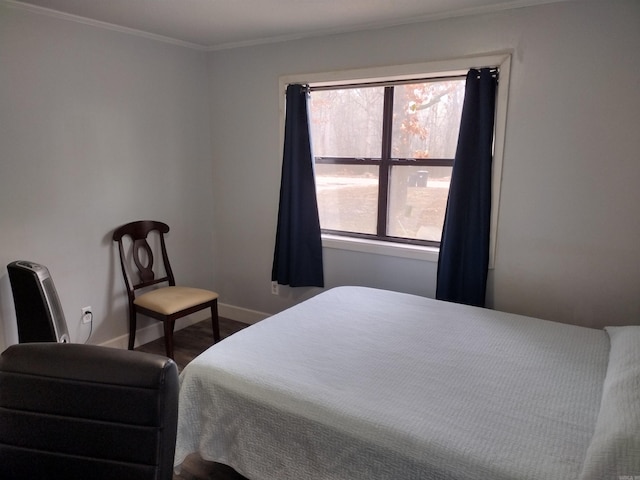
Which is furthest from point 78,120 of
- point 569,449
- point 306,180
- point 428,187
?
point 569,449

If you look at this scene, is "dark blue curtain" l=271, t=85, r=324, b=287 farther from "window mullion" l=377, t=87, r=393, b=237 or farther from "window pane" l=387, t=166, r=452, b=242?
"window pane" l=387, t=166, r=452, b=242

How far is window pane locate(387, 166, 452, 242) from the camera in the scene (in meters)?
3.01

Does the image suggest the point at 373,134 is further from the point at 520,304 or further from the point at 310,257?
the point at 520,304

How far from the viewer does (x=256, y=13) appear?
265 centimetres

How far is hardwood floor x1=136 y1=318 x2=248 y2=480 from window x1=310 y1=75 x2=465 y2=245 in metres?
1.33

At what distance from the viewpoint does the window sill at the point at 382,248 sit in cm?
297

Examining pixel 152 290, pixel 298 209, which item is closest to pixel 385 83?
pixel 298 209

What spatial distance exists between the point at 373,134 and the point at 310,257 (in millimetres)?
1072

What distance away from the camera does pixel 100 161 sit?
3027mm

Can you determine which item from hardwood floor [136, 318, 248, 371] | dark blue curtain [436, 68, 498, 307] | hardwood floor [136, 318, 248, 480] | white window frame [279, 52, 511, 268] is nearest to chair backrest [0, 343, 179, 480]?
hardwood floor [136, 318, 248, 480]

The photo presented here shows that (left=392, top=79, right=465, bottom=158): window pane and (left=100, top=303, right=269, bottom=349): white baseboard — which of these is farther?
(left=100, top=303, right=269, bottom=349): white baseboard

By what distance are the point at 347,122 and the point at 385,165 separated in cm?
47

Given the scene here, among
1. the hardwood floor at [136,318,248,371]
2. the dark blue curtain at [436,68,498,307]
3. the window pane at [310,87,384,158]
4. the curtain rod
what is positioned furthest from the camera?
the hardwood floor at [136,318,248,371]

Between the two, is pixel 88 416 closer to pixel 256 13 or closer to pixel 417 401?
pixel 417 401
